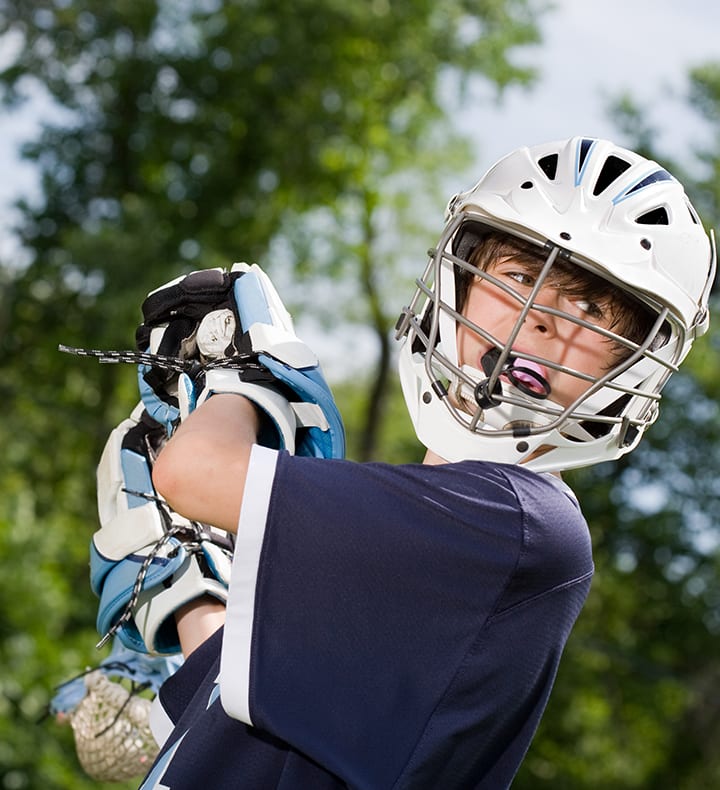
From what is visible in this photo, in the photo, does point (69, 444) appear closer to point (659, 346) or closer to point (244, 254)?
point (244, 254)

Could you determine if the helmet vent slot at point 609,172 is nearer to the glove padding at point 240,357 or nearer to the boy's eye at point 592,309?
the boy's eye at point 592,309

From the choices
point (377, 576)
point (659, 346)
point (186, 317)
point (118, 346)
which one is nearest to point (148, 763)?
point (186, 317)

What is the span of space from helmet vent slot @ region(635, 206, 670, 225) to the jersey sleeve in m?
0.44

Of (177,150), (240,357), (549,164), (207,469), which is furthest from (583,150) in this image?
(177,150)

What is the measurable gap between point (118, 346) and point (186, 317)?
40.6ft

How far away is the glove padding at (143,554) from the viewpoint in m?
1.75

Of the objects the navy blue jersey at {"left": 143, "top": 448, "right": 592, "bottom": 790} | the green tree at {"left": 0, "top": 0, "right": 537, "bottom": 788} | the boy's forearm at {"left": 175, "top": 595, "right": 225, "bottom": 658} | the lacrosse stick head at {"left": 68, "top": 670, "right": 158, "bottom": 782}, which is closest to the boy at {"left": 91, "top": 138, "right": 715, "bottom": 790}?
the navy blue jersey at {"left": 143, "top": 448, "right": 592, "bottom": 790}

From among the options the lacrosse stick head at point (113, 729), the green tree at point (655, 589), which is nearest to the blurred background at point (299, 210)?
the green tree at point (655, 589)

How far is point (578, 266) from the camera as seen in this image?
1.44 m

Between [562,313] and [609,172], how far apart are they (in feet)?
0.98

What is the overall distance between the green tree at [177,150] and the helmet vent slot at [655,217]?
39.3 feet

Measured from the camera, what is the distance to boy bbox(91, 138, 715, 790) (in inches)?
48.4

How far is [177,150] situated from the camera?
15523mm

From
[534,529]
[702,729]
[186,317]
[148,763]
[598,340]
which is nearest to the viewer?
[534,529]
